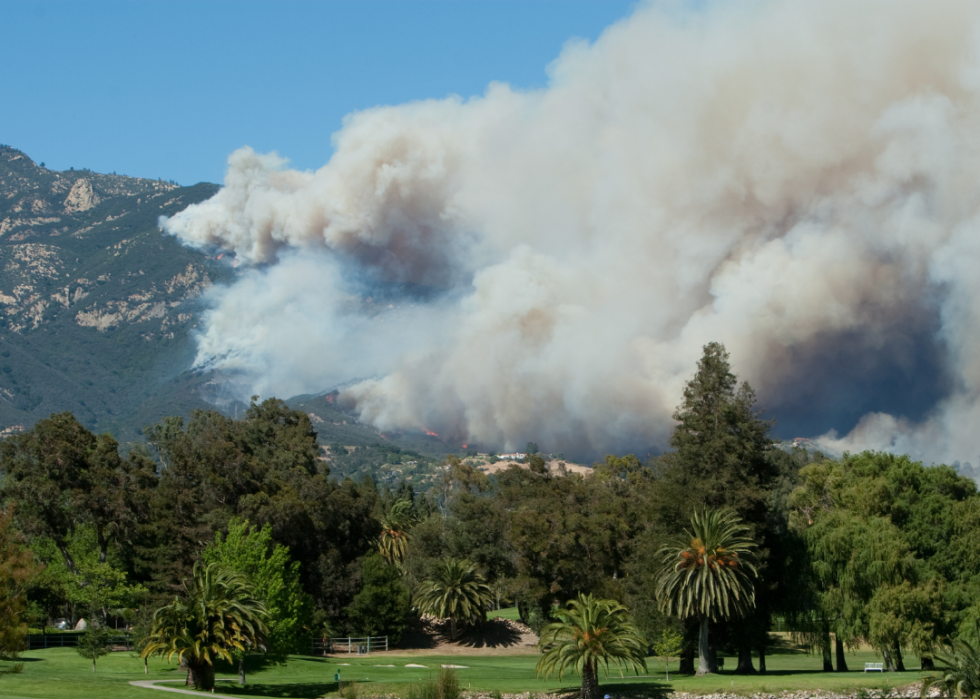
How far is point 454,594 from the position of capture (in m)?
73.6

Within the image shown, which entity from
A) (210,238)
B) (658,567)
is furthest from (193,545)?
(210,238)

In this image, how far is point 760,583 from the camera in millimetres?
54000

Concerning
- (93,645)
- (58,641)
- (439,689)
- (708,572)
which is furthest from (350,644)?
(708,572)

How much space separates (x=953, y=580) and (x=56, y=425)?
57.2 m

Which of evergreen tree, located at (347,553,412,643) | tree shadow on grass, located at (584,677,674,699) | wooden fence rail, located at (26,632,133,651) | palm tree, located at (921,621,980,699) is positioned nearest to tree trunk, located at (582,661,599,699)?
tree shadow on grass, located at (584,677,674,699)

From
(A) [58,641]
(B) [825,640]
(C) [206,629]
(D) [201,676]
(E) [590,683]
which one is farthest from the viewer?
(A) [58,641]

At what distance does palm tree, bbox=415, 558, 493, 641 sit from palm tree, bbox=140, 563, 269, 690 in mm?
28433

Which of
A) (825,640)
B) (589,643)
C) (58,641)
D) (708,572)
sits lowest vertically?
(58,641)

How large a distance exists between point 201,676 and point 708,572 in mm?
23733

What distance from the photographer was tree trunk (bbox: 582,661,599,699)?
44438mm

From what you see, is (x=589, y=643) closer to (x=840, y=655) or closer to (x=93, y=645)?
(x=840, y=655)

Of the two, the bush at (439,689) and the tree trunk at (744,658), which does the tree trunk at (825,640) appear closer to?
the tree trunk at (744,658)

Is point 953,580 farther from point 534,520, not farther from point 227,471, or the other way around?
point 227,471

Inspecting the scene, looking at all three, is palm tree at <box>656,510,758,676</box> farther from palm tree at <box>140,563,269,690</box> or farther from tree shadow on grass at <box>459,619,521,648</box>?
tree shadow on grass at <box>459,619,521,648</box>
